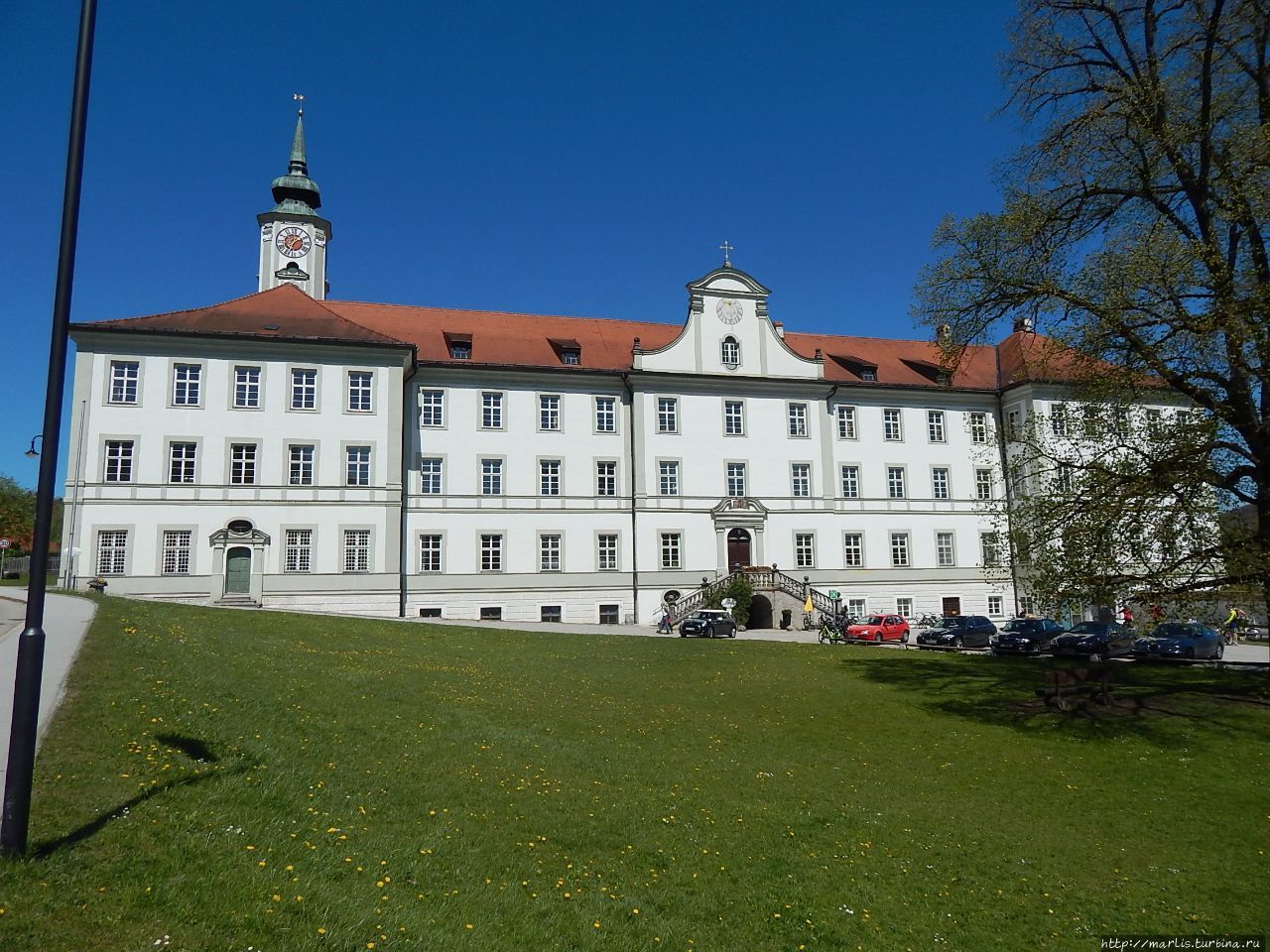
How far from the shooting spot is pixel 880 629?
33000 millimetres

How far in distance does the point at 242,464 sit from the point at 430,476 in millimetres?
7569

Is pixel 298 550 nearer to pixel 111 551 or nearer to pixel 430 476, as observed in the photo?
pixel 430 476

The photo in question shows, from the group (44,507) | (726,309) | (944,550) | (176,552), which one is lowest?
(44,507)

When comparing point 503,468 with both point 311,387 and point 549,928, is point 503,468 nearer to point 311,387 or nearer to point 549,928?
point 311,387

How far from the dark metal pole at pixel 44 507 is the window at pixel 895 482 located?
131ft

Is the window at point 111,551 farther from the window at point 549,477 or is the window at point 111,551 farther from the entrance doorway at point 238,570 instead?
the window at point 549,477

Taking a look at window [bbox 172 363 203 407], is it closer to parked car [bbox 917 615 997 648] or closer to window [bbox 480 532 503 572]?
window [bbox 480 532 503 572]

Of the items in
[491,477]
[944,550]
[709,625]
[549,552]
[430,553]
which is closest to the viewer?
[709,625]

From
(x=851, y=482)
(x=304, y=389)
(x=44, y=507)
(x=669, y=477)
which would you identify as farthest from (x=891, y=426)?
(x=44, y=507)

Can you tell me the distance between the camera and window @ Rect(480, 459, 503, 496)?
121 feet

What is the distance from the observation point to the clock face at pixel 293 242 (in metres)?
51.5

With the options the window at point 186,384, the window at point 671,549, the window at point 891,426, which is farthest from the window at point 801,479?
the window at point 186,384

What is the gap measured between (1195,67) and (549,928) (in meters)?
19.6

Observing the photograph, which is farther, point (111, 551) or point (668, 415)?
point (668, 415)
